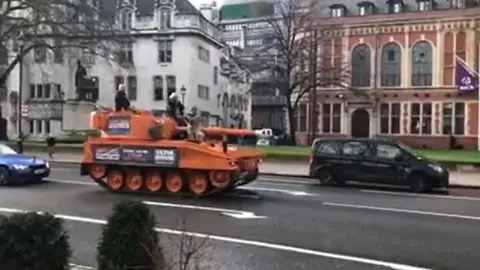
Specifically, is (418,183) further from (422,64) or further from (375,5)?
(375,5)

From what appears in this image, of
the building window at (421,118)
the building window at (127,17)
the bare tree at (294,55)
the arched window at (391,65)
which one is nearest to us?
the bare tree at (294,55)

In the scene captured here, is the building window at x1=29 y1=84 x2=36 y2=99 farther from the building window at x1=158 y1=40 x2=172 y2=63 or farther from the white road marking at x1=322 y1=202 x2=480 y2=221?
the white road marking at x1=322 y1=202 x2=480 y2=221

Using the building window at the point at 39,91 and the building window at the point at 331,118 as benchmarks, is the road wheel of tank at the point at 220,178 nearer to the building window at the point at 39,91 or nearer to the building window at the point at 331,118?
the building window at the point at 331,118

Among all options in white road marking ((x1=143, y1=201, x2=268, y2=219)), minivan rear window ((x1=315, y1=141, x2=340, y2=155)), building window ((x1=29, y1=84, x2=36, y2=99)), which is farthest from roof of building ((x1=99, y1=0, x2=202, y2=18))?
white road marking ((x1=143, y1=201, x2=268, y2=219))

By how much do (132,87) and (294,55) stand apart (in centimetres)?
1975

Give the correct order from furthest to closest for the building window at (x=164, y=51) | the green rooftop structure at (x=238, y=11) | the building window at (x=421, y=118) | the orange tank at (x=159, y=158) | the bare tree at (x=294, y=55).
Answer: the green rooftop structure at (x=238, y=11) → the building window at (x=164, y=51) → the building window at (x=421, y=118) → the bare tree at (x=294, y=55) → the orange tank at (x=159, y=158)

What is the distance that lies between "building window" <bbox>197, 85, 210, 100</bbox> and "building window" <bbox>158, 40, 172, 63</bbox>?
174 inches

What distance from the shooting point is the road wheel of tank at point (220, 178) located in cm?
1752

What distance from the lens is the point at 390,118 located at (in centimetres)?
6272

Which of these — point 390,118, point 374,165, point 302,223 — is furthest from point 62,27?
point 390,118

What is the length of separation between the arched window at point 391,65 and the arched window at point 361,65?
5.11 ft

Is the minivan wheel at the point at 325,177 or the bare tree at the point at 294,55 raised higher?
the bare tree at the point at 294,55

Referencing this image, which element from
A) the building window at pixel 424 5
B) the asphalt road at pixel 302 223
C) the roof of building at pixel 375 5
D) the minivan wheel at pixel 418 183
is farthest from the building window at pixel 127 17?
the minivan wheel at pixel 418 183

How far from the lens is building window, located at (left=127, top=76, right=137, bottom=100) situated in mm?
64812
